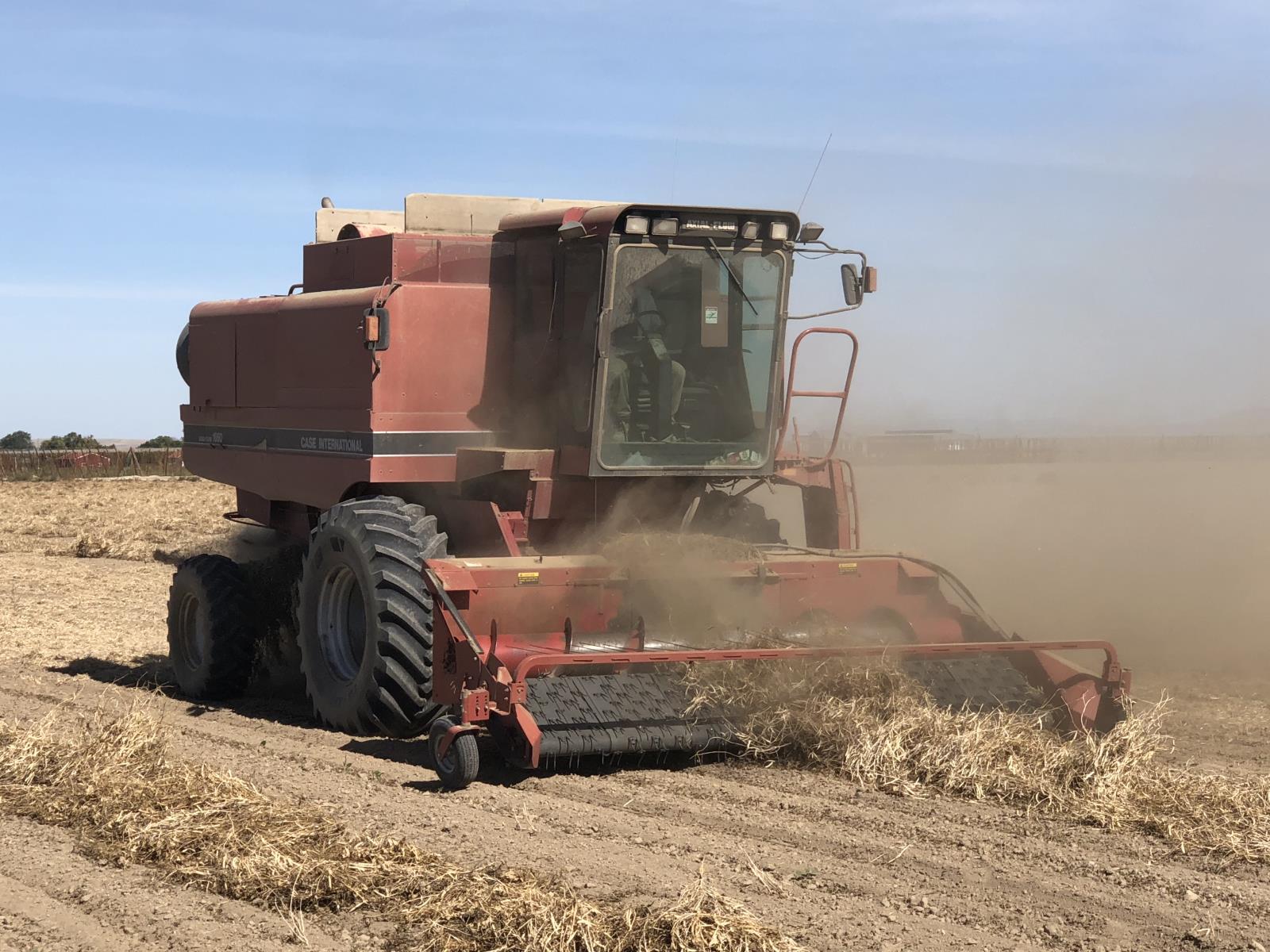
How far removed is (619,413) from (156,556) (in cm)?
1287

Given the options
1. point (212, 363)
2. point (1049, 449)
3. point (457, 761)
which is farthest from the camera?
point (1049, 449)

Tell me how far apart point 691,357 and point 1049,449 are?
1908 inches

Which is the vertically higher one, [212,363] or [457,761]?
[212,363]

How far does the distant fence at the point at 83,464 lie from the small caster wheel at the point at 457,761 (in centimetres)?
3715

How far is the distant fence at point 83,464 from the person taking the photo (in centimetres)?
4216

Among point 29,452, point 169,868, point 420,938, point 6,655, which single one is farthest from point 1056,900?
point 29,452

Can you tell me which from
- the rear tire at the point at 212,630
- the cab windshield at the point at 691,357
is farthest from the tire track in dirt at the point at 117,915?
the rear tire at the point at 212,630

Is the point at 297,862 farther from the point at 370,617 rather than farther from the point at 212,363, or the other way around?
the point at 212,363

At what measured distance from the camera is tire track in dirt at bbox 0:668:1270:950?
4867 millimetres

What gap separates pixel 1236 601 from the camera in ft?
45.0

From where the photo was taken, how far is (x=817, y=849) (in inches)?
225

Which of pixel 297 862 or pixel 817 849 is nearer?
pixel 297 862

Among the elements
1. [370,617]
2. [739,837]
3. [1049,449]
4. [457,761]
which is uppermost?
[1049,449]

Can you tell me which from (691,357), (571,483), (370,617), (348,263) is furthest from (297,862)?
(348,263)
